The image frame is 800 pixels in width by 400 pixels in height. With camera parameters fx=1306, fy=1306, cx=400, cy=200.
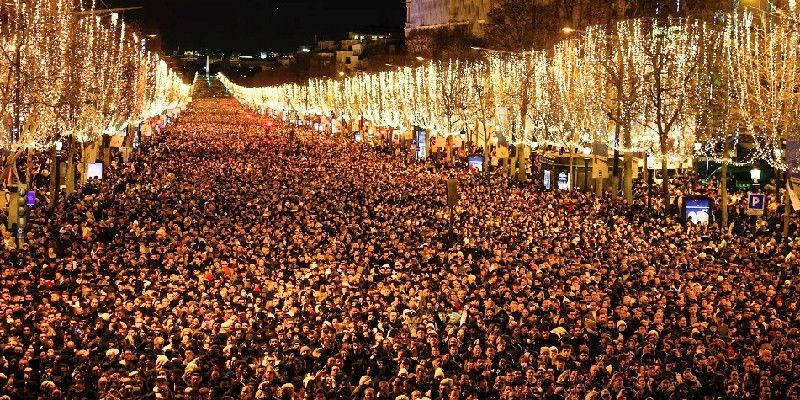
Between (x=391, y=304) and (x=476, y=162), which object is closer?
(x=391, y=304)

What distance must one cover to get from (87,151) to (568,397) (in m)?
38.5

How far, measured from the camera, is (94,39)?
48656 millimetres

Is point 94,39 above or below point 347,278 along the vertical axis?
above

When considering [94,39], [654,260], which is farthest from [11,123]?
[654,260]

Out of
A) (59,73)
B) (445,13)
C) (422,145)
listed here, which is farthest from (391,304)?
(445,13)

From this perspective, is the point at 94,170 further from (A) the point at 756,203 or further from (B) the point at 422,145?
(B) the point at 422,145

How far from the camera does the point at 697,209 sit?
1361 inches

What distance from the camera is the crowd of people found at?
15414 mm

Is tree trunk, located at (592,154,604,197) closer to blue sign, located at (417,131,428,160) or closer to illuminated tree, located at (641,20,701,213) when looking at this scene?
illuminated tree, located at (641,20,701,213)

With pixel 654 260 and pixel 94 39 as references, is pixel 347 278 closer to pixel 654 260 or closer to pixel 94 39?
pixel 654 260

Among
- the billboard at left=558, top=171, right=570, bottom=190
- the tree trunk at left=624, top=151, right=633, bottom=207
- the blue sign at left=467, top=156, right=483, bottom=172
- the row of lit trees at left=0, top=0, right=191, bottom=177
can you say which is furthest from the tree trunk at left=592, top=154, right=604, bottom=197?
the row of lit trees at left=0, top=0, right=191, bottom=177

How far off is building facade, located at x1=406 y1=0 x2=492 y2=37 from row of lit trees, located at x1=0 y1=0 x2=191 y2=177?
8210 cm

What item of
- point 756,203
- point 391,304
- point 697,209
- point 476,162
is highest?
point 756,203

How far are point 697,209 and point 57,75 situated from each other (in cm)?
1857
